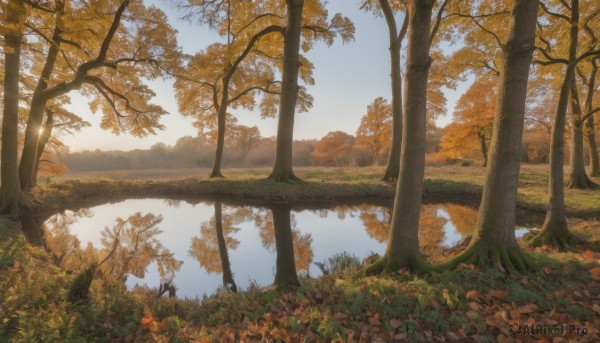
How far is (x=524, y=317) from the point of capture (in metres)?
3.23

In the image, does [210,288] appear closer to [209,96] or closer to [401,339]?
[401,339]

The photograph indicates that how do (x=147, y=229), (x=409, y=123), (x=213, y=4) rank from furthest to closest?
(x=213, y=4) → (x=147, y=229) → (x=409, y=123)

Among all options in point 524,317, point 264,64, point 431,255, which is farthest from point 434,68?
point 524,317

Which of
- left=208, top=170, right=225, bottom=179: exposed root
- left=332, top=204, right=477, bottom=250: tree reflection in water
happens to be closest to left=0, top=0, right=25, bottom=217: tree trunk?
left=208, top=170, right=225, bottom=179: exposed root

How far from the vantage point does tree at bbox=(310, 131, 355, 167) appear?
44875 mm

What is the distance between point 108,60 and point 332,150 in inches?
1369

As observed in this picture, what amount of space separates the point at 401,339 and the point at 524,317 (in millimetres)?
1448

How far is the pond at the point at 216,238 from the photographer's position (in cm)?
607

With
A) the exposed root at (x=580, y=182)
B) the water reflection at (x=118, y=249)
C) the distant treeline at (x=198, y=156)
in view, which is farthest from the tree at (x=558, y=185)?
the distant treeline at (x=198, y=156)

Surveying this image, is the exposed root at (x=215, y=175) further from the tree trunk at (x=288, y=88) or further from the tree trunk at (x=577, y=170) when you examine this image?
the tree trunk at (x=577, y=170)

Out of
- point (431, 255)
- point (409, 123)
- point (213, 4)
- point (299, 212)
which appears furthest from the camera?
point (213, 4)

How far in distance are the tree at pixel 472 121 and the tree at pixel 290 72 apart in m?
16.9

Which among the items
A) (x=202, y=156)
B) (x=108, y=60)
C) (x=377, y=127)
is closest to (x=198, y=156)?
(x=202, y=156)

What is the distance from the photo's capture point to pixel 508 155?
14.6ft
